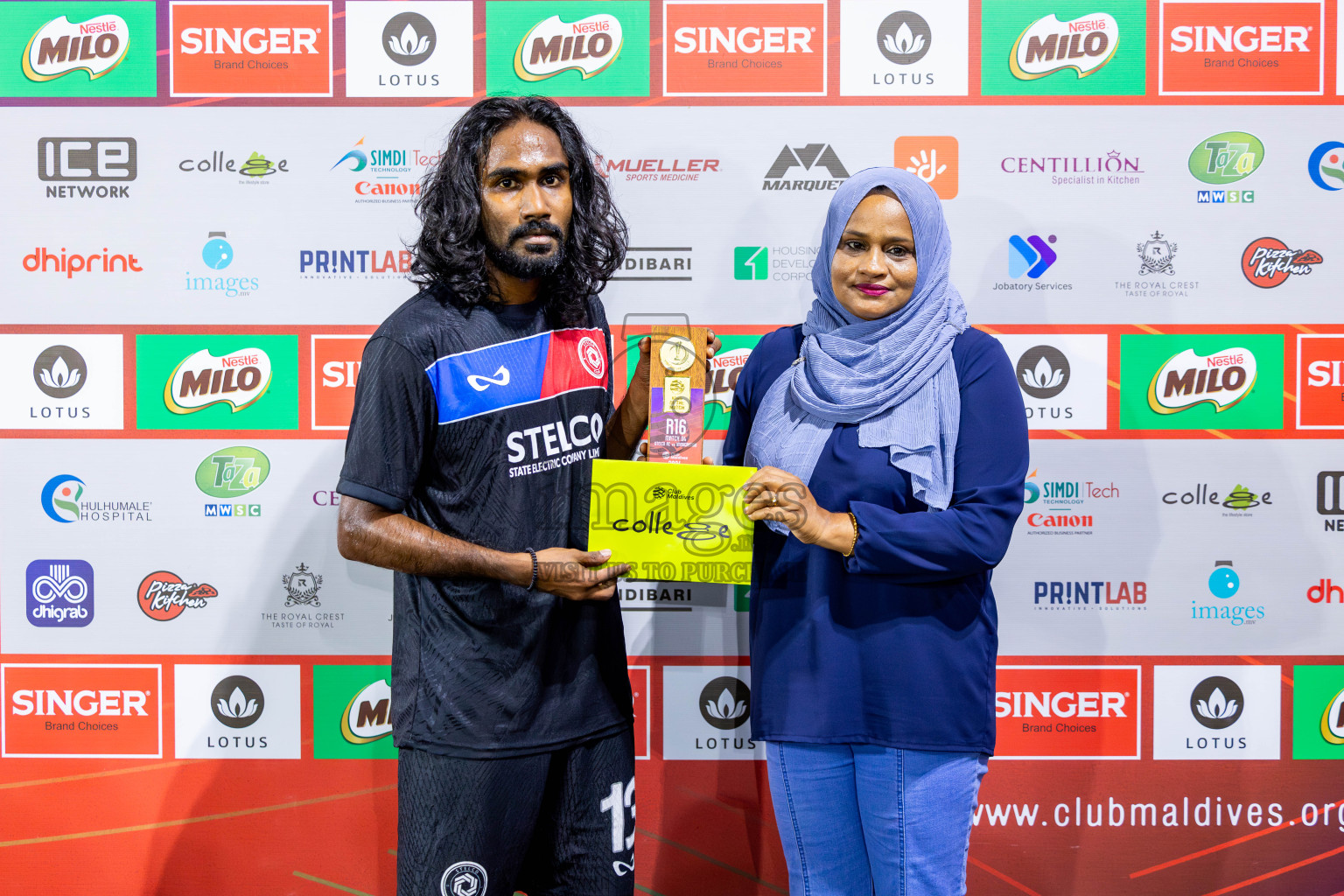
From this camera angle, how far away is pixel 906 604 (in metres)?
1.61

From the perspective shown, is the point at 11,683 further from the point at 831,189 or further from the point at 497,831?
the point at 831,189

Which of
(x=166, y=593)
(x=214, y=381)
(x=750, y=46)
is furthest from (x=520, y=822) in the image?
(x=750, y=46)

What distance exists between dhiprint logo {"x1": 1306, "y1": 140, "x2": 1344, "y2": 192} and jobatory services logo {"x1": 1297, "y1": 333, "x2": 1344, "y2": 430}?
0.45 metres

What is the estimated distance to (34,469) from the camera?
253 centimetres

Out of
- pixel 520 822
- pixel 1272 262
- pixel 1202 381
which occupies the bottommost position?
pixel 520 822

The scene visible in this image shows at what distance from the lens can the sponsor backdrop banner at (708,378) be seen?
248cm

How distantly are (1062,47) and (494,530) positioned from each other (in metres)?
2.16

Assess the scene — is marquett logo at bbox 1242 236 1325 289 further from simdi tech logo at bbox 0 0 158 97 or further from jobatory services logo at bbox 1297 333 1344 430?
simdi tech logo at bbox 0 0 158 97

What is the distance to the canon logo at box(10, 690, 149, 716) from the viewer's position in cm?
256

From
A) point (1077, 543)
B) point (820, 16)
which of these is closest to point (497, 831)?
point (1077, 543)

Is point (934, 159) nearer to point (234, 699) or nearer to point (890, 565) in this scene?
point (890, 565)

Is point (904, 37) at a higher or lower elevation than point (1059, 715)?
higher

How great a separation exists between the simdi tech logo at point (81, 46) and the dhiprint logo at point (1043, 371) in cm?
269

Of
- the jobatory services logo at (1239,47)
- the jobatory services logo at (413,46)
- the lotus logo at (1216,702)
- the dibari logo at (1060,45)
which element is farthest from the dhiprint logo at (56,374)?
the lotus logo at (1216,702)
